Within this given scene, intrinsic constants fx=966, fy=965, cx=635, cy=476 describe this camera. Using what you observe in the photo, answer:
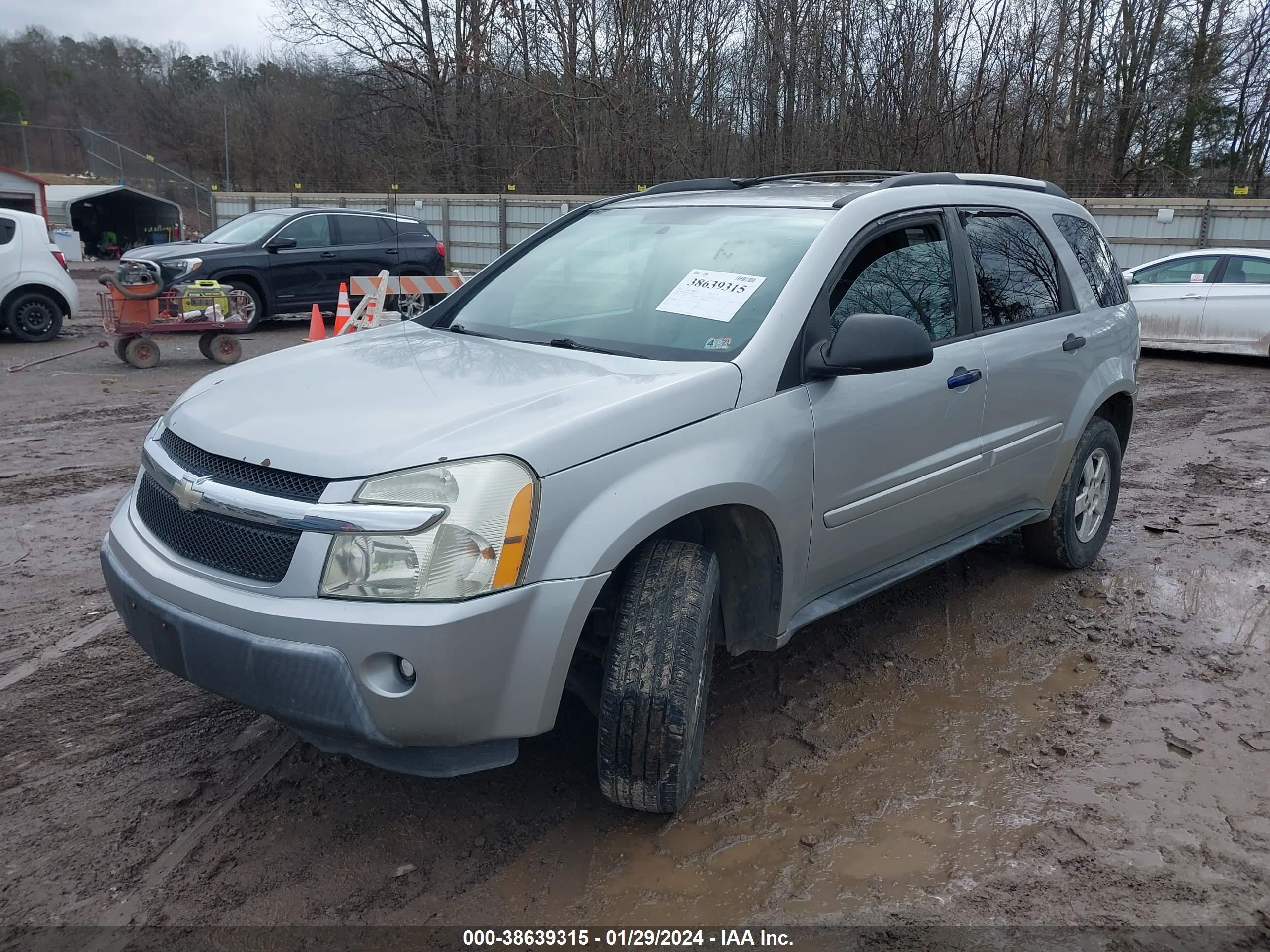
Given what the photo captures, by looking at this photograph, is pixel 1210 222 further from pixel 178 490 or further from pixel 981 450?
pixel 178 490

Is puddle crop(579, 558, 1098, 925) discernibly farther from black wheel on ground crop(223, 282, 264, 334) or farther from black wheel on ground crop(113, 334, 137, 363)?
black wheel on ground crop(223, 282, 264, 334)

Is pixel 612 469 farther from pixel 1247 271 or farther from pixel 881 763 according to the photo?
pixel 1247 271

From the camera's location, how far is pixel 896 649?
13.3 feet

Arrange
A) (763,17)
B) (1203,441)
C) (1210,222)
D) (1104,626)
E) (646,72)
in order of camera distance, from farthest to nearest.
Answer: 1. (646,72)
2. (763,17)
3. (1210,222)
4. (1203,441)
5. (1104,626)

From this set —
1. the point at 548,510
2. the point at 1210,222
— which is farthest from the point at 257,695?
the point at 1210,222

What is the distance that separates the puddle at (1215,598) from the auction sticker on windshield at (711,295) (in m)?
2.72

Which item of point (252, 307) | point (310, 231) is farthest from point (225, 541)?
point (310, 231)

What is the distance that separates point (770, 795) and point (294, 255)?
12606mm

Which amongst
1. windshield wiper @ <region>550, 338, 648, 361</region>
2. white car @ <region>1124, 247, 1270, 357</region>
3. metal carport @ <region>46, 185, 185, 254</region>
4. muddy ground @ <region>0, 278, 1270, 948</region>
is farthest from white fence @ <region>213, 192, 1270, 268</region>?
windshield wiper @ <region>550, 338, 648, 361</region>

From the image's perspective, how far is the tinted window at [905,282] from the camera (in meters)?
3.41

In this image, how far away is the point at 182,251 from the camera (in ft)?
42.8

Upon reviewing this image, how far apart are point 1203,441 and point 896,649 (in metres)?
5.57

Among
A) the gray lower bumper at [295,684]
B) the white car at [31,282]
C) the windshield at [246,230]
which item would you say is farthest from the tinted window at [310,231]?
the gray lower bumper at [295,684]

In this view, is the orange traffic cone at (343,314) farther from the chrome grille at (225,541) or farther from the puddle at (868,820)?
the puddle at (868,820)
